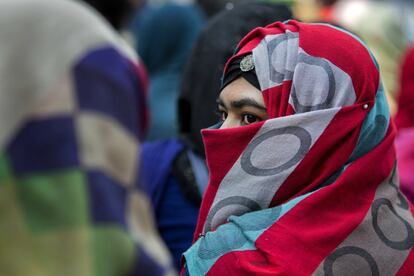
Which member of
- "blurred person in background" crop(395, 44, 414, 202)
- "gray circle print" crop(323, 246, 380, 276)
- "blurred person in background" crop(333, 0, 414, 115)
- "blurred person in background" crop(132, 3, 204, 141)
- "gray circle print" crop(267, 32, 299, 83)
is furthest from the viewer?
"blurred person in background" crop(333, 0, 414, 115)

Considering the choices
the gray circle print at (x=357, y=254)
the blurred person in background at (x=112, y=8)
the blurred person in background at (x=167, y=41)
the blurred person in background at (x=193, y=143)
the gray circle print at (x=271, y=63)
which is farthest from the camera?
the blurred person in background at (x=167, y=41)

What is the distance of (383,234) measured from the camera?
6.63 feet

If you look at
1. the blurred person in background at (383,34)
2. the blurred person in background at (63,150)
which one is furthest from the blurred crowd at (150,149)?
the blurred person in background at (383,34)

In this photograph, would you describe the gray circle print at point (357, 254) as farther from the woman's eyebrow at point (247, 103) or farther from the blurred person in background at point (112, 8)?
the blurred person in background at point (112, 8)

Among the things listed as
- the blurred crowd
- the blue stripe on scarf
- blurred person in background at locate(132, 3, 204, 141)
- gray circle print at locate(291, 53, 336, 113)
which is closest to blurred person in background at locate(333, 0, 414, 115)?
blurred person in background at locate(132, 3, 204, 141)

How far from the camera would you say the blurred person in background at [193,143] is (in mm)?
2645

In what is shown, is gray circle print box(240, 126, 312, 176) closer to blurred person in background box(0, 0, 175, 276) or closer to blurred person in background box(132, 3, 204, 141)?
blurred person in background box(0, 0, 175, 276)

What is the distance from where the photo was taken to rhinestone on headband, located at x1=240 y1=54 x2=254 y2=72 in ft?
7.14

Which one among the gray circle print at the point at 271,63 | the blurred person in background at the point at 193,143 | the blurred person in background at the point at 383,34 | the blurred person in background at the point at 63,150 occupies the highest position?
the blurred person in background at the point at 63,150

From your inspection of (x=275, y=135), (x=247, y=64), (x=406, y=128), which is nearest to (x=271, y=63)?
(x=247, y=64)

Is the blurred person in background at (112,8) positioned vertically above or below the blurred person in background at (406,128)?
above

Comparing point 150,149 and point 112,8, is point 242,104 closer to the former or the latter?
point 150,149

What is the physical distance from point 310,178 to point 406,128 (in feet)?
6.00

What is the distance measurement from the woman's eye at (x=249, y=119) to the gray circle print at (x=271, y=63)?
118 millimetres
